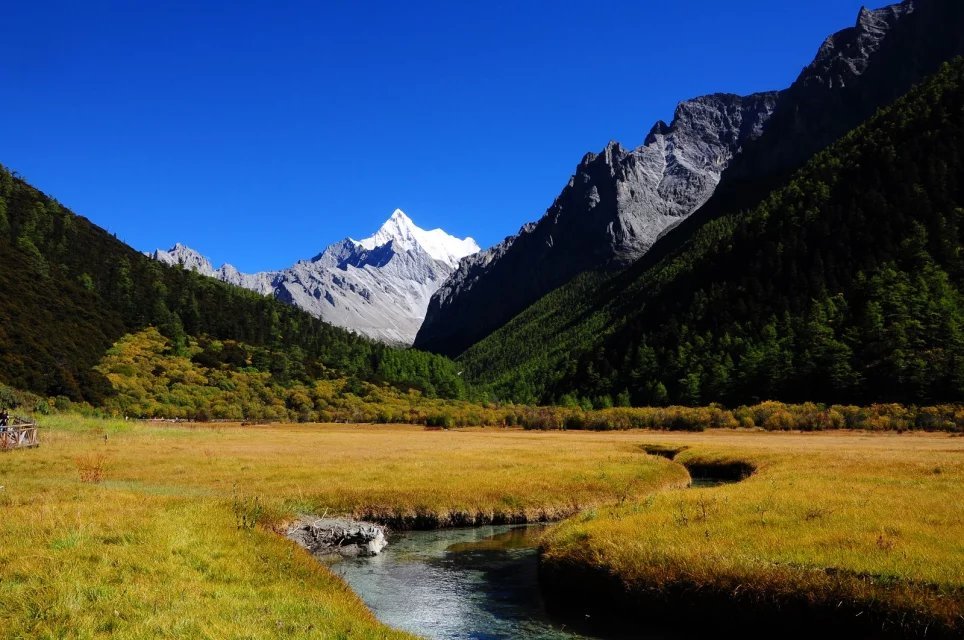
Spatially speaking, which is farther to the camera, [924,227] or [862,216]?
[862,216]

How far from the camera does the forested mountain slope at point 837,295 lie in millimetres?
97812

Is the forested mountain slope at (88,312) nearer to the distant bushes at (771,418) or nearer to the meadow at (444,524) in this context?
the meadow at (444,524)

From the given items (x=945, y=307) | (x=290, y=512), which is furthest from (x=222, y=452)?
(x=945, y=307)

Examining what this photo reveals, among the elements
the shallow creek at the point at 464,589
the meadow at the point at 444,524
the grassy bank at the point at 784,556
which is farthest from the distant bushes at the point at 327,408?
the grassy bank at the point at 784,556

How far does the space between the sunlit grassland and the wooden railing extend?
178 centimetres

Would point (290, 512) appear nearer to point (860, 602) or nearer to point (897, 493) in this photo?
point (860, 602)

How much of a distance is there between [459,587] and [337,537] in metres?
6.32

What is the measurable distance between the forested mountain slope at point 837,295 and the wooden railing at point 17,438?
347 ft

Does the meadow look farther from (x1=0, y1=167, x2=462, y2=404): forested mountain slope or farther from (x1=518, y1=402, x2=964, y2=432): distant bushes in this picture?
(x1=0, y1=167, x2=462, y2=404): forested mountain slope

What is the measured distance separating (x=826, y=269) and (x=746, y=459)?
117857 mm

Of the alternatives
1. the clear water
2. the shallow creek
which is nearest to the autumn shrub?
the shallow creek

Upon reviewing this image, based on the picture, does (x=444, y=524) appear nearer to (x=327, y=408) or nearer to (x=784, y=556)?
(x=784, y=556)

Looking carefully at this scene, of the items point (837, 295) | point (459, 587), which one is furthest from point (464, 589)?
Answer: point (837, 295)

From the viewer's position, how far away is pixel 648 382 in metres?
146
